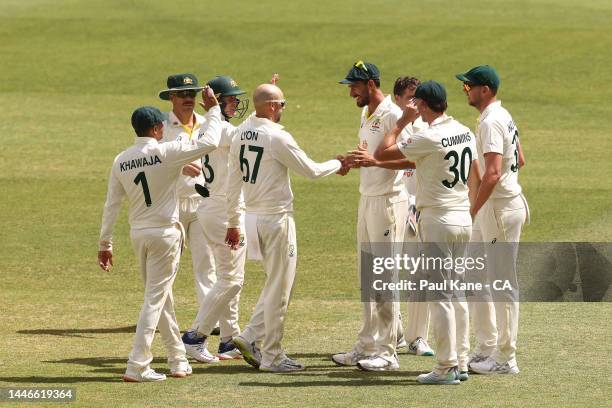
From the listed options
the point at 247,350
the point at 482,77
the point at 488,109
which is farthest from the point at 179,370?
the point at 482,77

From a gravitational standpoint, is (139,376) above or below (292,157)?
below

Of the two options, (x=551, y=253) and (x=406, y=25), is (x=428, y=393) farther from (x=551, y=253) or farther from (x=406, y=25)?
(x=406, y=25)

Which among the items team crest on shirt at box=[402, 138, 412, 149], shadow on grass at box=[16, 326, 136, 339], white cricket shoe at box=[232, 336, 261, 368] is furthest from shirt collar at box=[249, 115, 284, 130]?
shadow on grass at box=[16, 326, 136, 339]

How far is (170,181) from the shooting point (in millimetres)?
11617

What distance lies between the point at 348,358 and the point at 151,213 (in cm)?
239

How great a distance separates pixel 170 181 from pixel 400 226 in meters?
2.35

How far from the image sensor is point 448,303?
1129 cm

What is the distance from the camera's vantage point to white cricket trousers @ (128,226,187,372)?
11.5m

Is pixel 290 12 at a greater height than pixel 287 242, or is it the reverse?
pixel 290 12

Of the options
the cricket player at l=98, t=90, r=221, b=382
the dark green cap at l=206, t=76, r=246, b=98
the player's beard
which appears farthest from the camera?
the dark green cap at l=206, t=76, r=246, b=98

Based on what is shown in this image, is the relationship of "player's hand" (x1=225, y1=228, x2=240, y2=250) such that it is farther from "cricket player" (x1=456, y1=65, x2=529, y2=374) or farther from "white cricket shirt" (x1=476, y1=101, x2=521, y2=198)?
"white cricket shirt" (x1=476, y1=101, x2=521, y2=198)

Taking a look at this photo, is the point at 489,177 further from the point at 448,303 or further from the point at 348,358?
the point at 348,358

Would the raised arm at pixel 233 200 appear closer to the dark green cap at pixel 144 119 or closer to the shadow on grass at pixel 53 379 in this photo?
the dark green cap at pixel 144 119

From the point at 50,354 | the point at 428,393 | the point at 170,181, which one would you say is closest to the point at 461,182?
the point at 428,393
